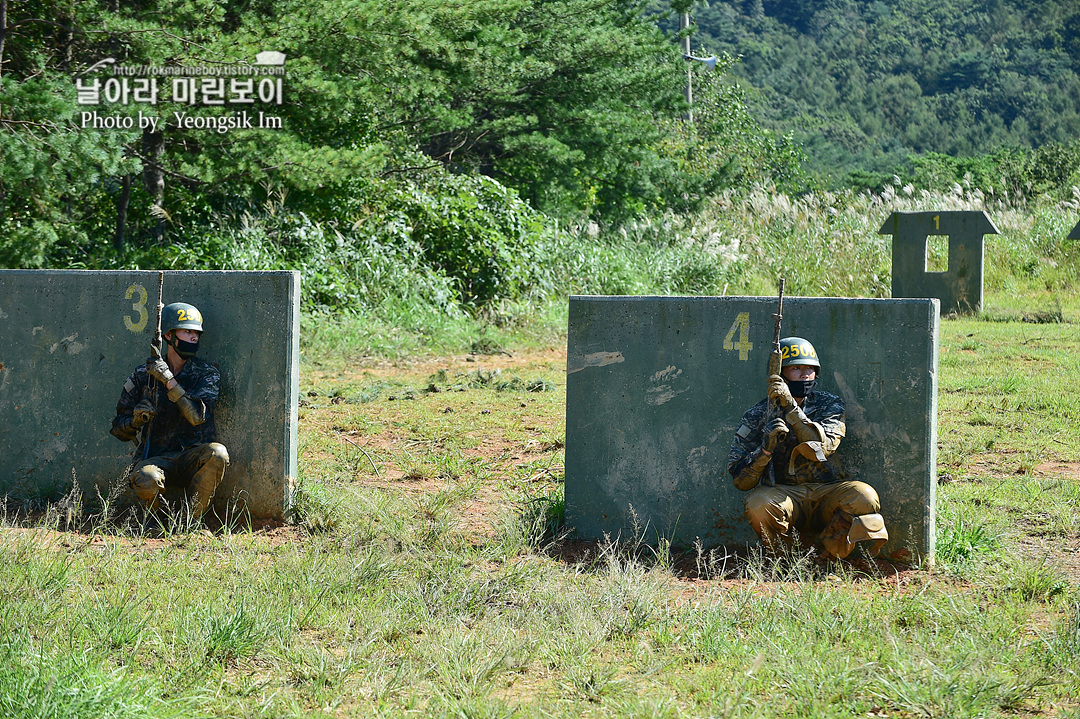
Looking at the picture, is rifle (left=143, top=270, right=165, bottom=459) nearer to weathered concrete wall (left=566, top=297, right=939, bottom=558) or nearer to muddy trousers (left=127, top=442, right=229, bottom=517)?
muddy trousers (left=127, top=442, right=229, bottom=517)

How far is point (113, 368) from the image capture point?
18.7 ft

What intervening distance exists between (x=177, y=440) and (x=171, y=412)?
15 cm

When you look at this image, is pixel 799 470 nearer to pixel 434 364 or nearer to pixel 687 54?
pixel 434 364

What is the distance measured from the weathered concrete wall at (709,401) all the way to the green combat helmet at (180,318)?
1.97 m

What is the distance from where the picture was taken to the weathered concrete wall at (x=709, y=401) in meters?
4.67

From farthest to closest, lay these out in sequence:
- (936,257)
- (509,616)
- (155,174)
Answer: (936,257) → (155,174) → (509,616)

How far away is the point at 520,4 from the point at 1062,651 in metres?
12.7

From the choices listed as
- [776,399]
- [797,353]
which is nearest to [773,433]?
[776,399]

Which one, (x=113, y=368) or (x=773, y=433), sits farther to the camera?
(x=113, y=368)

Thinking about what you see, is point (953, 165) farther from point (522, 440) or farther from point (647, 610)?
point (647, 610)

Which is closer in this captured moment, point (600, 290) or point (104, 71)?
point (104, 71)

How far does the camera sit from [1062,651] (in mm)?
3582

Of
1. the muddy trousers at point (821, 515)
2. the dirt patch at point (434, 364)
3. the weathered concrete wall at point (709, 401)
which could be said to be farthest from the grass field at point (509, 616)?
the dirt patch at point (434, 364)

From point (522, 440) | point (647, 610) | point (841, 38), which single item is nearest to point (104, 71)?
point (522, 440)
